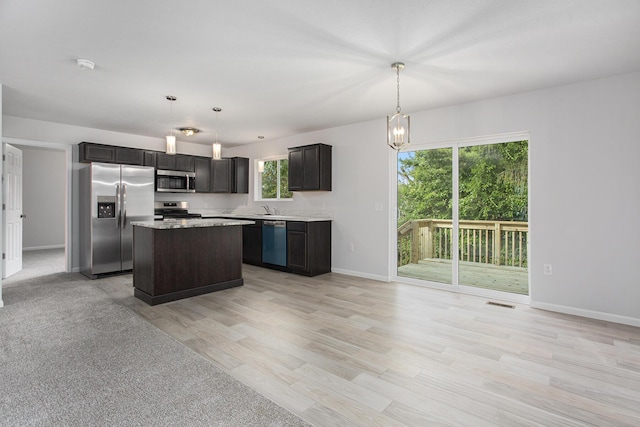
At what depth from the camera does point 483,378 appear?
88.7 inches

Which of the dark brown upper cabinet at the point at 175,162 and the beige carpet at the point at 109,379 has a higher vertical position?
the dark brown upper cabinet at the point at 175,162

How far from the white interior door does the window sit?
13.4 feet

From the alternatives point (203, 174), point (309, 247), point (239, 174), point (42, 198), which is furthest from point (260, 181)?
point (42, 198)

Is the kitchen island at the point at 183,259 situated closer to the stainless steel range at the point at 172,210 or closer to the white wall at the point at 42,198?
the stainless steel range at the point at 172,210

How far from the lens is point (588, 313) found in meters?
3.54

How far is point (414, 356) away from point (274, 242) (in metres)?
3.71

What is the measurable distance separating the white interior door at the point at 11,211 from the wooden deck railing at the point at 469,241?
6112mm

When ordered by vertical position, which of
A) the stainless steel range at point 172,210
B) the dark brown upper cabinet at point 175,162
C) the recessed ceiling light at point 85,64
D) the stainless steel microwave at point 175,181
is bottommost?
the stainless steel range at point 172,210

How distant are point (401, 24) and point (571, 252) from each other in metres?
3.11

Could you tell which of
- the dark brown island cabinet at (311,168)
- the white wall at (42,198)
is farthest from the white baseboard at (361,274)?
the white wall at (42,198)

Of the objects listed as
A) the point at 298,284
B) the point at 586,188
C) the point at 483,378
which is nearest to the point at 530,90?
the point at 586,188

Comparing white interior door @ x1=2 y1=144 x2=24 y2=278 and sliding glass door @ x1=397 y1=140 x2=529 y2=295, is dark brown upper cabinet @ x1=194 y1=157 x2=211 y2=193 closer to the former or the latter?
white interior door @ x1=2 y1=144 x2=24 y2=278

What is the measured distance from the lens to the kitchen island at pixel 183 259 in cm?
388

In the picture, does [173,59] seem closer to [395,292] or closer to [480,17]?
[480,17]
